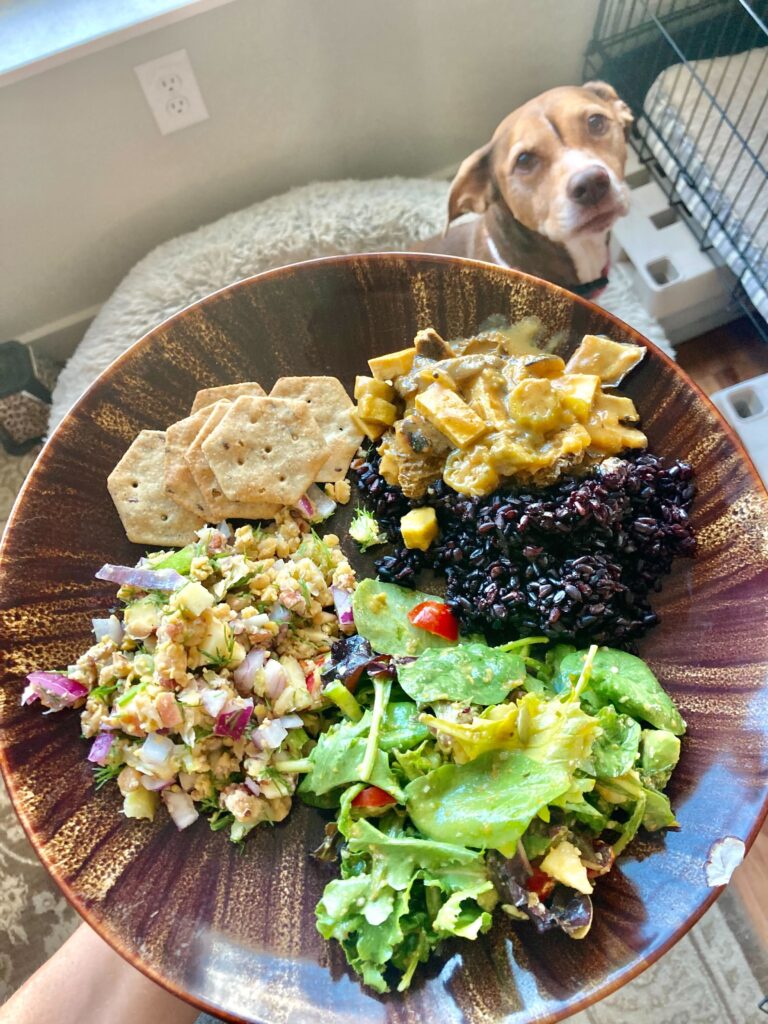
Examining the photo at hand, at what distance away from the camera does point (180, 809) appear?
1.19 metres

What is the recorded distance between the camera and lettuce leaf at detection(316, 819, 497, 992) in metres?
1.05

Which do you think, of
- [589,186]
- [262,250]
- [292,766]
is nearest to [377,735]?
[292,766]

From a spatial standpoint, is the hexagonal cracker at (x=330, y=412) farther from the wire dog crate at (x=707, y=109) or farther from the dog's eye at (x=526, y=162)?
the wire dog crate at (x=707, y=109)

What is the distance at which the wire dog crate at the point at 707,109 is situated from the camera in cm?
180

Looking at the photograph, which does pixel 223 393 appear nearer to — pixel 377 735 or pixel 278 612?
pixel 278 612

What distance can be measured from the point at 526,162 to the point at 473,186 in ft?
0.48

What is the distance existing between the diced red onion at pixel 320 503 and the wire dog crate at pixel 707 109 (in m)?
1.10

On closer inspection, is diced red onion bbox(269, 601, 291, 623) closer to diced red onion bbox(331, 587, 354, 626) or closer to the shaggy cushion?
diced red onion bbox(331, 587, 354, 626)

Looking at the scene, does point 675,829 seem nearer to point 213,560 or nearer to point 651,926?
point 651,926

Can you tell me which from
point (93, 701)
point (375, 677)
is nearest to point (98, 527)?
point (93, 701)

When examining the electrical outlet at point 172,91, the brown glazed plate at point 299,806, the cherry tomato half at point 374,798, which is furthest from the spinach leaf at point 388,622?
the electrical outlet at point 172,91

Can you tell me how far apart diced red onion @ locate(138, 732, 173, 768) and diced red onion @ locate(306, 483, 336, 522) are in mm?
448

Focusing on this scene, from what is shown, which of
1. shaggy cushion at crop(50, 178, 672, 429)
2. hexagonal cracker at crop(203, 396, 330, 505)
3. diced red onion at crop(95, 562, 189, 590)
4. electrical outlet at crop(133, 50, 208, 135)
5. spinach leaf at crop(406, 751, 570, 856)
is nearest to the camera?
spinach leaf at crop(406, 751, 570, 856)

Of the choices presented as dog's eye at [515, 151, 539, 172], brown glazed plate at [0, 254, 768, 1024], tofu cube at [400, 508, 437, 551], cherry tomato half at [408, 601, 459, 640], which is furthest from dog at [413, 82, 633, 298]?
cherry tomato half at [408, 601, 459, 640]
